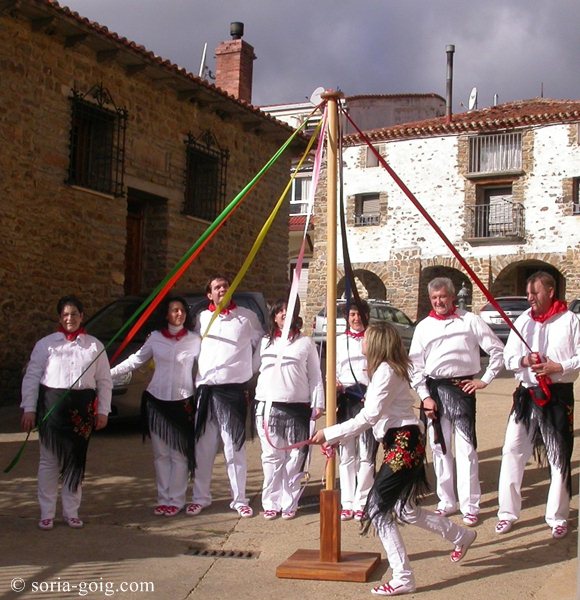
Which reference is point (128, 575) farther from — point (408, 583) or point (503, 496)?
point (503, 496)

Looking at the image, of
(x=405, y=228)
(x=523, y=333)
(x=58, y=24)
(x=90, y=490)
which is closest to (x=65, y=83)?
(x=58, y=24)

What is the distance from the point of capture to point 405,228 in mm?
30156

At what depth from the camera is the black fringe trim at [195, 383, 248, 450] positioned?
630cm

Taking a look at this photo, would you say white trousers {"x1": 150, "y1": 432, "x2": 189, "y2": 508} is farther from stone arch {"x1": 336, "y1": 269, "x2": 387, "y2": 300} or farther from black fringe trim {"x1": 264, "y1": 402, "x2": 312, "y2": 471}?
stone arch {"x1": 336, "y1": 269, "x2": 387, "y2": 300}

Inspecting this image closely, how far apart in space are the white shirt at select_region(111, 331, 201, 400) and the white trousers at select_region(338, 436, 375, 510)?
122 centimetres

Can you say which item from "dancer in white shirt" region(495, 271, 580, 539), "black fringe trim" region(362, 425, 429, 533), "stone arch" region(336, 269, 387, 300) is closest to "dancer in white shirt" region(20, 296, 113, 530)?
"black fringe trim" region(362, 425, 429, 533)

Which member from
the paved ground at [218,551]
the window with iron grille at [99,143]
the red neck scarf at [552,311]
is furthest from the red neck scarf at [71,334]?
the window with iron grille at [99,143]

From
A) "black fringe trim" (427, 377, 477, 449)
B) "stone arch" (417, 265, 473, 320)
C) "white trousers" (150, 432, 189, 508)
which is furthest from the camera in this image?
"stone arch" (417, 265, 473, 320)

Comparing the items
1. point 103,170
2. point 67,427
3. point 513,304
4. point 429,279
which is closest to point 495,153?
point 429,279

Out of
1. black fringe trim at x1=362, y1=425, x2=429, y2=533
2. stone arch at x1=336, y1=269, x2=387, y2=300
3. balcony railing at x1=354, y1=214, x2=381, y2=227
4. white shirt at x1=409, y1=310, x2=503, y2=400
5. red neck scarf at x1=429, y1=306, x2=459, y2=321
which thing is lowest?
black fringe trim at x1=362, y1=425, x2=429, y2=533

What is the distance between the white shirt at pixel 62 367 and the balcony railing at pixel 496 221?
2406 centimetres

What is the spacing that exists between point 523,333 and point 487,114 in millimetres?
26572

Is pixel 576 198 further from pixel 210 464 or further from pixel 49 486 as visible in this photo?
pixel 49 486

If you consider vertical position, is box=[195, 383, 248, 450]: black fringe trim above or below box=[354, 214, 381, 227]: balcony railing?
below
